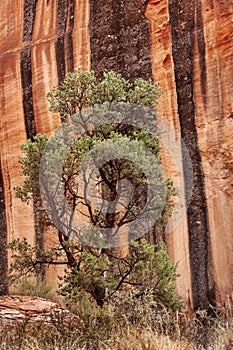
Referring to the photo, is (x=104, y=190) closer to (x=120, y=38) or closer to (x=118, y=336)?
(x=118, y=336)

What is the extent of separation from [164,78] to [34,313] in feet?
15.4

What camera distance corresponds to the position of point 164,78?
32.3ft

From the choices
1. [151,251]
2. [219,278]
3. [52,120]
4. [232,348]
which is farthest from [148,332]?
[52,120]

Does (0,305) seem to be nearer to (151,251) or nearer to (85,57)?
(151,251)

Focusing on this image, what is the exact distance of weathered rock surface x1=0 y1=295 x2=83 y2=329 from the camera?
6.28 meters

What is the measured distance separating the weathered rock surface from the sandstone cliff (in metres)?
2.67

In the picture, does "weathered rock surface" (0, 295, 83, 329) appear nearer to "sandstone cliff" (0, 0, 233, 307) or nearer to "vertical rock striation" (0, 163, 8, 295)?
"sandstone cliff" (0, 0, 233, 307)

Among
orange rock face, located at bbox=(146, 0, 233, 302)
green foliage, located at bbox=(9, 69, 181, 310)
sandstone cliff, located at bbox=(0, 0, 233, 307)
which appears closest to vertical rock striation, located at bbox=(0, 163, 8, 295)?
sandstone cliff, located at bbox=(0, 0, 233, 307)

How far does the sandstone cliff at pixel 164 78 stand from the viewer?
8977mm

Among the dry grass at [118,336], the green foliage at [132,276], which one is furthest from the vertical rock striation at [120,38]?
the dry grass at [118,336]

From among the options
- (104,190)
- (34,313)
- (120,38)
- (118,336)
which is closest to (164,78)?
(120,38)

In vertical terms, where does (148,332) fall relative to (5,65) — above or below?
below

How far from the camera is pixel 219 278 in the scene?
28.8ft

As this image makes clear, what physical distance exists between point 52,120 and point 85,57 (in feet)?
4.10
